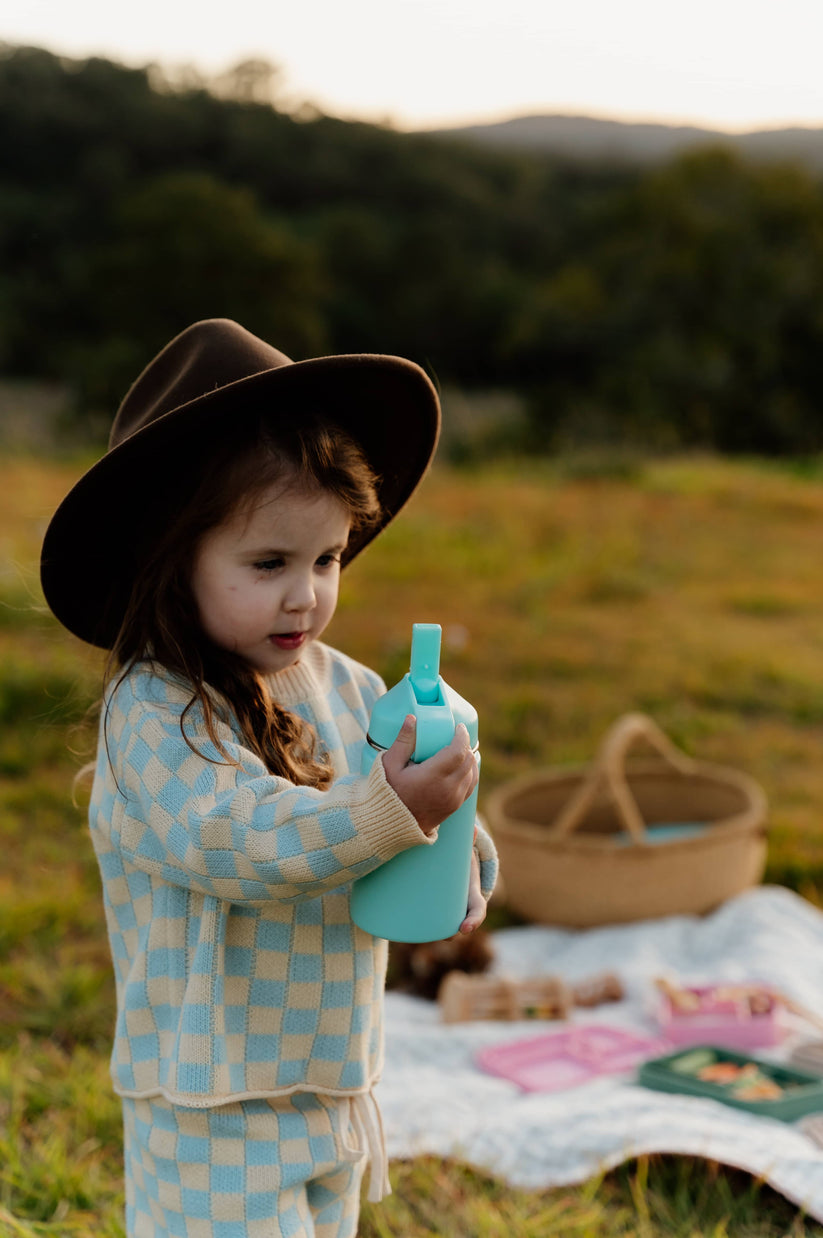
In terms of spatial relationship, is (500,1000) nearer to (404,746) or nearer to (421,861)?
(421,861)

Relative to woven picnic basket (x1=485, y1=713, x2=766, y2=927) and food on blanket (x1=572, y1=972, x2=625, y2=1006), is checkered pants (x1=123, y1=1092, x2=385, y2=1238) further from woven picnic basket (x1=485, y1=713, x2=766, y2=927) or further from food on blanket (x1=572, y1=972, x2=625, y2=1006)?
woven picnic basket (x1=485, y1=713, x2=766, y2=927)

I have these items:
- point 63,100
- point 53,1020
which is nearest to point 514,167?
point 63,100

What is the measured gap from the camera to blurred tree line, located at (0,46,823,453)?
63.8 ft

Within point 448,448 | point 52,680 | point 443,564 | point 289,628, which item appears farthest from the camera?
point 448,448

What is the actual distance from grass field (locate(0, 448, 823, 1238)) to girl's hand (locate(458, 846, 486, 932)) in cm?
55

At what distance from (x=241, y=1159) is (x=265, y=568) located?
0.63 metres

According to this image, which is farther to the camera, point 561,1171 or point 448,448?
point 448,448

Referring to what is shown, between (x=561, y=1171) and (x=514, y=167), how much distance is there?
28.9 m

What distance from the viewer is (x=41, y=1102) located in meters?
2.28

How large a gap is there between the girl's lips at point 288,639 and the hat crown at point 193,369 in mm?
266

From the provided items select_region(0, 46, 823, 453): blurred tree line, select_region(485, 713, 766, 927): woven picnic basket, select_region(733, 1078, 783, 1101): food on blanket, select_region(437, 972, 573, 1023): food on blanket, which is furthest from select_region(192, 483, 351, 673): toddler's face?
select_region(0, 46, 823, 453): blurred tree line

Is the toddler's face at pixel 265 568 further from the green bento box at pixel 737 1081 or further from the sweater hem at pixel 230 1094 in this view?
the green bento box at pixel 737 1081

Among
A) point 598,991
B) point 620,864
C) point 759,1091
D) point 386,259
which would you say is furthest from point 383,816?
point 386,259

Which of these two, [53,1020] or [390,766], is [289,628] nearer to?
[390,766]
